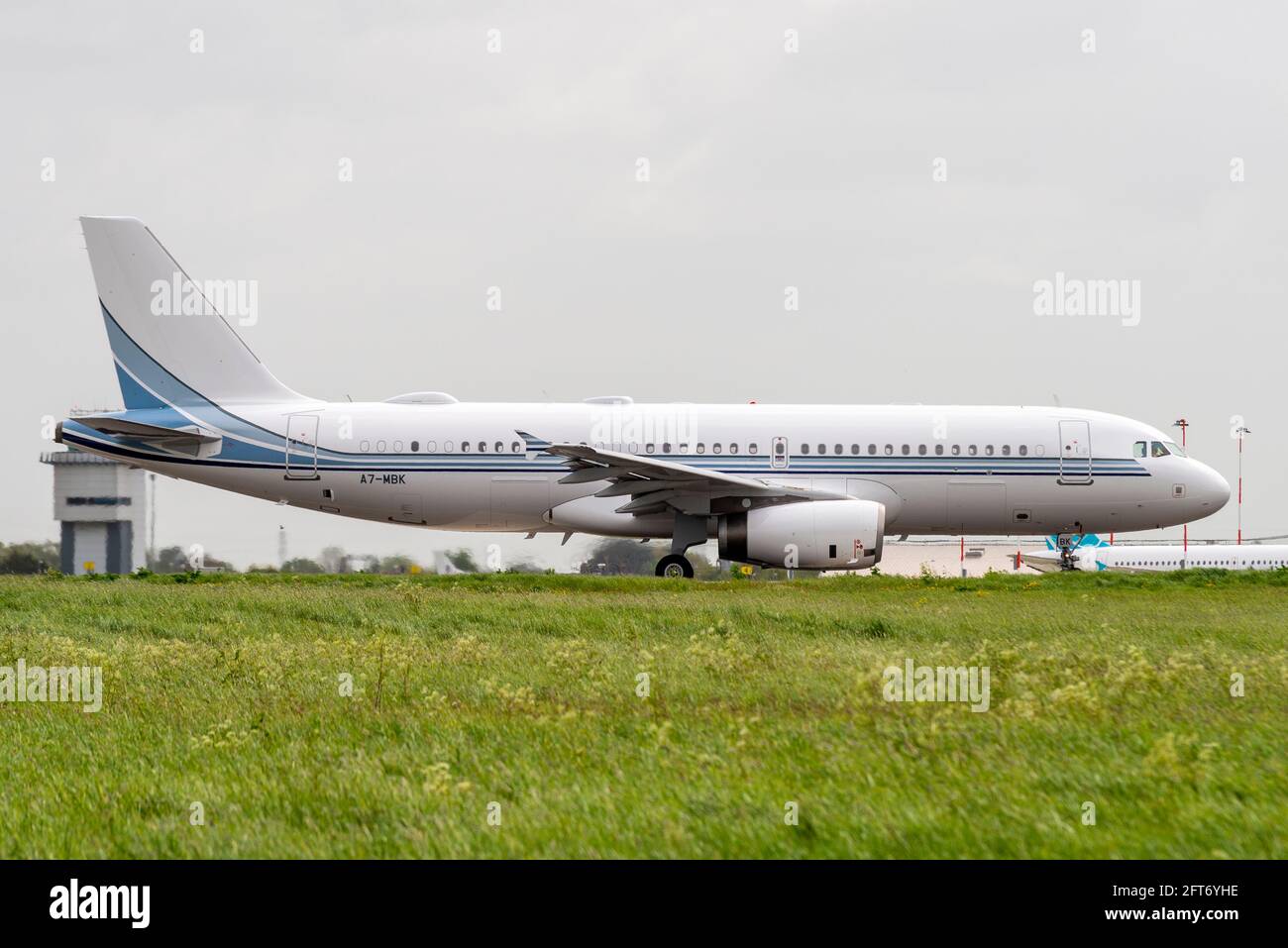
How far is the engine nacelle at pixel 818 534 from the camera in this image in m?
23.9

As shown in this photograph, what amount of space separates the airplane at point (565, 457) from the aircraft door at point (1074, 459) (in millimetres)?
43

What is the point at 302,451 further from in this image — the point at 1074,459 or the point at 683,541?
the point at 1074,459

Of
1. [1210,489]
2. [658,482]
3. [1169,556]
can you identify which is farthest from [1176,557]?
[658,482]

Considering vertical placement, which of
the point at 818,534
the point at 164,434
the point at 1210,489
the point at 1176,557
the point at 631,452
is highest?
the point at 164,434

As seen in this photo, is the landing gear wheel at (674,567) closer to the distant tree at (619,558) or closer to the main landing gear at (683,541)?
the main landing gear at (683,541)

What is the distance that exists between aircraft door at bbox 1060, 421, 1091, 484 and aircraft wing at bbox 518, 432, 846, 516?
181 inches

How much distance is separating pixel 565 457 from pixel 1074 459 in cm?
1008

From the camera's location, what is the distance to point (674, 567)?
2575 cm

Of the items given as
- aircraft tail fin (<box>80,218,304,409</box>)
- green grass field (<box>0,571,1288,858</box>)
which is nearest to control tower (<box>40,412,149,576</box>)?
aircraft tail fin (<box>80,218,304,409</box>)

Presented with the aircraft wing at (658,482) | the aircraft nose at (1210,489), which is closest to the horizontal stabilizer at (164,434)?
the aircraft wing at (658,482)

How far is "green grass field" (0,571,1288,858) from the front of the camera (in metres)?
5.54

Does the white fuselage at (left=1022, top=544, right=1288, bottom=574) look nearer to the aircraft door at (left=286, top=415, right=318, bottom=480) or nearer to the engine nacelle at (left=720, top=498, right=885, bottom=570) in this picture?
the engine nacelle at (left=720, top=498, right=885, bottom=570)
